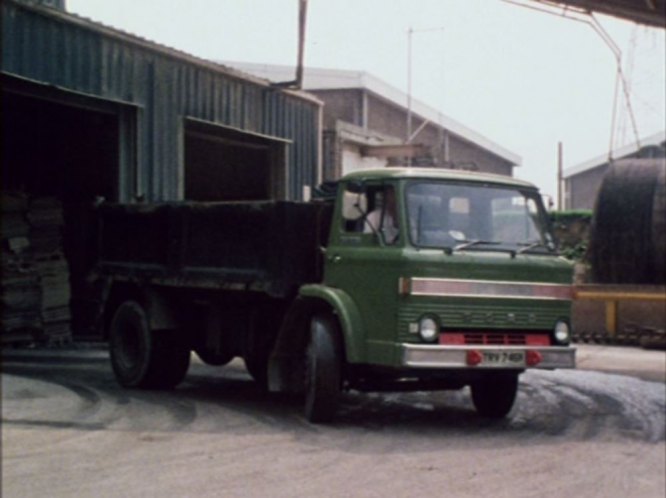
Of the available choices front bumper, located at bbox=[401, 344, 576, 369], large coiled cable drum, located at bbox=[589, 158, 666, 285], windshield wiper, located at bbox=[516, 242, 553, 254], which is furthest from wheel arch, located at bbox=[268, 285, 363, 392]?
large coiled cable drum, located at bbox=[589, 158, 666, 285]

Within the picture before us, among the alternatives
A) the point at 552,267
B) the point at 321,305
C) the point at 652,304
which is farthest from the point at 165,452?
the point at 652,304

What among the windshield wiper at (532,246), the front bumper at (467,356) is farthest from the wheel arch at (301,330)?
the windshield wiper at (532,246)

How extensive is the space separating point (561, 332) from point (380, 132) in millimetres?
23127

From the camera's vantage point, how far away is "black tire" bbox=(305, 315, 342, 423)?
8.52 meters

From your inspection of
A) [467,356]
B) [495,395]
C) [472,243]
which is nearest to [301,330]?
[467,356]

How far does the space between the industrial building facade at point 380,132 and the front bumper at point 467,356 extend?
1149 centimetres

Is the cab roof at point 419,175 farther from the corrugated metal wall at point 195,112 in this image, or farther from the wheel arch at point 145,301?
the wheel arch at point 145,301

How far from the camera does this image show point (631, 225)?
1802cm

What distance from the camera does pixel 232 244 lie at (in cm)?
955

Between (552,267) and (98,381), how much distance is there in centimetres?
555

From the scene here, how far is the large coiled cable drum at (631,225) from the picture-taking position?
17719 mm

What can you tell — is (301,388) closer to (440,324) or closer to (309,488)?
(440,324)

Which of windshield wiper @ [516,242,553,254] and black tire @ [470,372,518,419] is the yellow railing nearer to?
black tire @ [470,372,518,419]

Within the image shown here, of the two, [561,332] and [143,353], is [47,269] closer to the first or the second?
[143,353]
